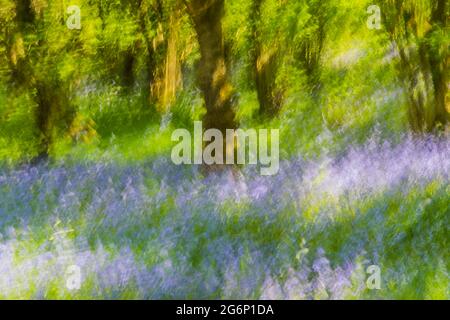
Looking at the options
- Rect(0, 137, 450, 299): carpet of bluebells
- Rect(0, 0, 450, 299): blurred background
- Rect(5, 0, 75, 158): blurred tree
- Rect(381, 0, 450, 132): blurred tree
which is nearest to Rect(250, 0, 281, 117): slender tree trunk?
Rect(0, 0, 450, 299): blurred background

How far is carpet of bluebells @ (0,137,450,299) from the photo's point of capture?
8.73 m

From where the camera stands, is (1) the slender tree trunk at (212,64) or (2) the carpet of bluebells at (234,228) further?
(1) the slender tree trunk at (212,64)

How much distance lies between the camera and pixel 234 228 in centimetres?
934

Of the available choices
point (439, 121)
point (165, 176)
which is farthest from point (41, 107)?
point (439, 121)

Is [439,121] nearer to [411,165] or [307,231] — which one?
[411,165]

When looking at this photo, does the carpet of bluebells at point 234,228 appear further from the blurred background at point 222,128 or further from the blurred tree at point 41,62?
the blurred tree at point 41,62

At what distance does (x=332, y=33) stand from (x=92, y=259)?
6.00 m

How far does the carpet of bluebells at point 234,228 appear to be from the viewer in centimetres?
873

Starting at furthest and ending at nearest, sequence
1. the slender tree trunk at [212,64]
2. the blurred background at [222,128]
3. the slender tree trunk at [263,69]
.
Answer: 1. the slender tree trunk at [263,69]
2. the slender tree trunk at [212,64]
3. the blurred background at [222,128]

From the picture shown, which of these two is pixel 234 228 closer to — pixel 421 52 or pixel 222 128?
pixel 222 128

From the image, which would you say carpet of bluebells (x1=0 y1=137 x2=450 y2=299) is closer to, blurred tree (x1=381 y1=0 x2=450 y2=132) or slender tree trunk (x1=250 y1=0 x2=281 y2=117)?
blurred tree (x1=381 y1=0 x2=450 y2=132)

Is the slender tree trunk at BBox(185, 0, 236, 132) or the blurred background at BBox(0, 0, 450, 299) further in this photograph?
the slender tree trunk at BBox(185, 0, 236, 132)

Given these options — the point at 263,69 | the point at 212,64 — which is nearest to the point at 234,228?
the point at 212,64

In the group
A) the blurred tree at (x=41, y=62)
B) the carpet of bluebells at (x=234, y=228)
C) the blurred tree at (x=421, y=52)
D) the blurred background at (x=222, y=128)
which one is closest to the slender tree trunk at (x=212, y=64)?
the blurred background at (x=222, y=128)
